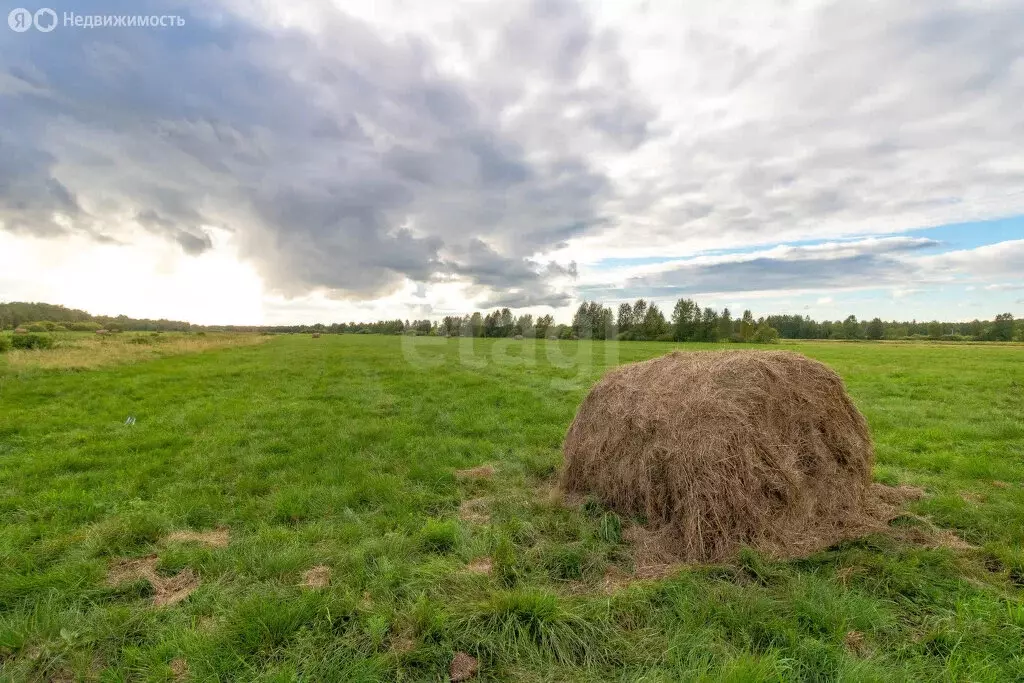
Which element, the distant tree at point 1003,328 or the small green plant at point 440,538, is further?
the distant tree at point 1003,328

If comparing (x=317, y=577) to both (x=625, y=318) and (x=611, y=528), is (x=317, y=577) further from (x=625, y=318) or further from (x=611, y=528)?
(x=625, y=318)

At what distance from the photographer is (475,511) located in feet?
21.0

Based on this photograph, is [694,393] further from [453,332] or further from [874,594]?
[453,332]

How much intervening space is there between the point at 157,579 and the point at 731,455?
19.6 feet

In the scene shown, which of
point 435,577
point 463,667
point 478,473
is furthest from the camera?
point 478,473

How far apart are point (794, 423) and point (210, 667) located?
6.19m

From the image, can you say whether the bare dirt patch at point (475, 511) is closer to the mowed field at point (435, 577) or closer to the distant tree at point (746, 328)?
the mowed field at point (435, 577)

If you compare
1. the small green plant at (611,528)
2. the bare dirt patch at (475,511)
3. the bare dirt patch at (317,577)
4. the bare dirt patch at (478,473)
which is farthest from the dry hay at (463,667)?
the bare dirt patch at (478,473)

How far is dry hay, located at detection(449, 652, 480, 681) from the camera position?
328 cm

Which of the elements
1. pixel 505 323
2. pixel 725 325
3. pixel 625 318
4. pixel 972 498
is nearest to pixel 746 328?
pixel 725 325

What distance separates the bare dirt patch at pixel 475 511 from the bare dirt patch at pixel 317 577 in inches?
71.7

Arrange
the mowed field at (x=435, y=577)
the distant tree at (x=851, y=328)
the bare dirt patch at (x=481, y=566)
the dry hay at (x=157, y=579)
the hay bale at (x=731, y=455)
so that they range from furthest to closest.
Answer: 1. the distant tree at (x=851, y=328)
2. the hay bale at (x=731, y=455)
3. the bare dirt patch at (x=481, y=566)
4. the dry hay at (x=157, y=579)
5. the mowed field at (x=435, y=577)

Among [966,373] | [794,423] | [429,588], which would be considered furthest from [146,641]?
[966,373]

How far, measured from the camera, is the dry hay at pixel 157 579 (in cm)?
437
